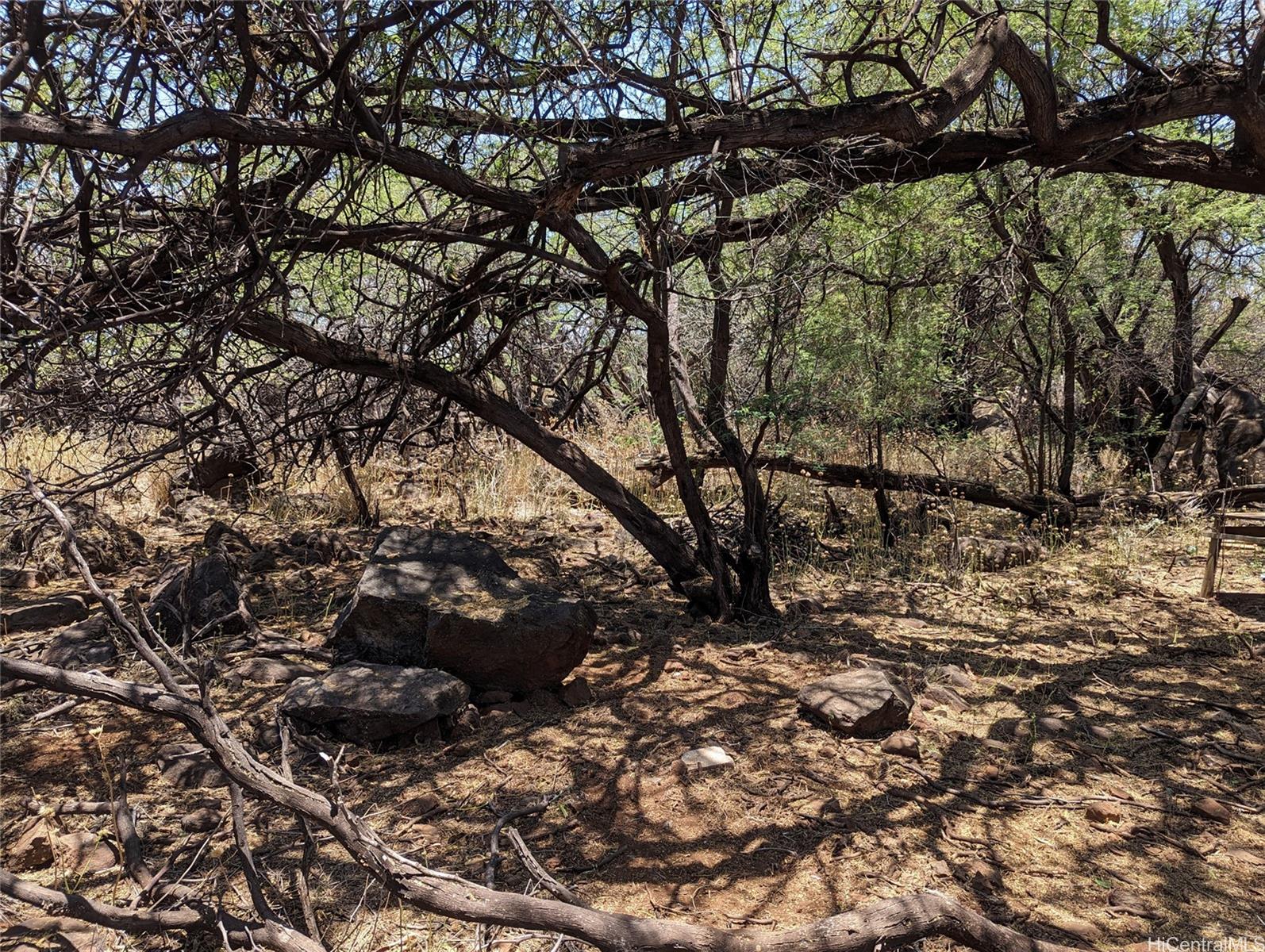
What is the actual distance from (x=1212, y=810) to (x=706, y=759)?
1919 mm

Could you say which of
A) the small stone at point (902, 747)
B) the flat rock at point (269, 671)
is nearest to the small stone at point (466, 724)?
the flat rock at point (269, 671)

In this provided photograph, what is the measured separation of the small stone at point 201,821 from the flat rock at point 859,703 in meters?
2.54

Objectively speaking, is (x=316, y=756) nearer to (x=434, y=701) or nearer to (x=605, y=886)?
(x=434, y=701)

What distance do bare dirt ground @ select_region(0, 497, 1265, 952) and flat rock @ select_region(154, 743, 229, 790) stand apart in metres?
0.05

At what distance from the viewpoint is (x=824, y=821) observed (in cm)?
321

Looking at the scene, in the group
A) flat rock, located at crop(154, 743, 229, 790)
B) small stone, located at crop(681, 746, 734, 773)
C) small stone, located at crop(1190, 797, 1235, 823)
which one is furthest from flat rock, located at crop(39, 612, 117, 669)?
small stone, located at crop(1190, 797, 1235, 823)

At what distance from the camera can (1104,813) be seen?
319 cm

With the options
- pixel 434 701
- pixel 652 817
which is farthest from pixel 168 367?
pixel 652 817

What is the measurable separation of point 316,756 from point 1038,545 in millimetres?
5670

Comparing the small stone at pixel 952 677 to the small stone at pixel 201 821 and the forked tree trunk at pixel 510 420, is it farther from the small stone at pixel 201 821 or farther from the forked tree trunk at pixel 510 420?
the small stone at pixel 201 821

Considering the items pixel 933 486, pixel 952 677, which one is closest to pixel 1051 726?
pixel 952 677

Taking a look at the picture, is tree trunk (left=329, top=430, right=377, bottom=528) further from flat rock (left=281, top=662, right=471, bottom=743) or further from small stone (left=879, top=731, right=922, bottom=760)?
small stone (left=879, top=731, right=922, bottom=760)

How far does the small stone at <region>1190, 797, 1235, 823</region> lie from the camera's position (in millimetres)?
3178

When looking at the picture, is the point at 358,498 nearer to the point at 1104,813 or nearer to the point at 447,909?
the point at 447,909
